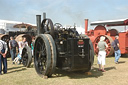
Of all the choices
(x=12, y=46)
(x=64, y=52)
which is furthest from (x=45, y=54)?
(x=12, y=46)

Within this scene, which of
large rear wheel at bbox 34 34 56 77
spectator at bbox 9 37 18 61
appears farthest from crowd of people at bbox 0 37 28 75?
large rear wheel at bbox 34 34 56 77

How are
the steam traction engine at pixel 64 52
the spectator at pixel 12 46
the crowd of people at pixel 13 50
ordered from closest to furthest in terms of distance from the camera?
1. the steam traction engine at pixel 64 52
2. the crowd of people at pixel 13 50
3. the spectator at pixel 12 46

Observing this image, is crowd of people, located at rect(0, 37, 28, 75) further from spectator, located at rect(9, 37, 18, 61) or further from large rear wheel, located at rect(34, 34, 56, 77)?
large rear wheel, located at rect(34, 34, 56, 77)

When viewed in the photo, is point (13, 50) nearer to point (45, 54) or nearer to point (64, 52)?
point (45, 54)

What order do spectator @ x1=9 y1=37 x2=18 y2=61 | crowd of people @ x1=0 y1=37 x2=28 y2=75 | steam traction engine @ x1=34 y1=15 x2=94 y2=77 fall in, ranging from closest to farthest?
steam traction engine @ x1=34 y1=15 x2=94 y2=77, crowd of people @ x1=0 y1=37 x2=28 y2=75, spectator @ x1=9 y1=37 x2=18 y2=61

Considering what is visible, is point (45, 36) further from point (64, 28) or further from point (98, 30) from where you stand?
point (98, 30)

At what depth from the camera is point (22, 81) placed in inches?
190

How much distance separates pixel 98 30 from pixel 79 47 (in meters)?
8.07

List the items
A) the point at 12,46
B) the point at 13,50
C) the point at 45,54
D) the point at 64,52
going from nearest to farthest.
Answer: the point at 64,52 → the point at 45,54 → the point at 12,46 → the point at 13,50

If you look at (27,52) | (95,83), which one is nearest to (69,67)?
(95,83)

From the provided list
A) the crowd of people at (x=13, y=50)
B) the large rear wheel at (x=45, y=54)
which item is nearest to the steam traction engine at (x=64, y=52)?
the large rear wheel at (x=45, y=54)

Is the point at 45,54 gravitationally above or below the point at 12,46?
below

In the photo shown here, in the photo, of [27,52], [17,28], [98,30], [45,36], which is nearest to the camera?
[45,36]

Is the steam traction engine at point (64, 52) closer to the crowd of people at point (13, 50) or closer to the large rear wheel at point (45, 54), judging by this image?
the large rear wheel at point (45, 54)
